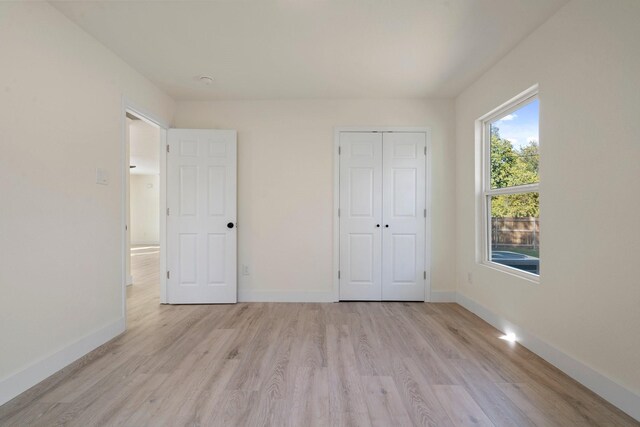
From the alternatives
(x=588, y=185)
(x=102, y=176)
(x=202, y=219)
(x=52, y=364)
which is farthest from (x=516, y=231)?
(x=52, y=364)

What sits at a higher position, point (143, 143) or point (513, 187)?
point (143, 143)

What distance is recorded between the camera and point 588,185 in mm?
1921

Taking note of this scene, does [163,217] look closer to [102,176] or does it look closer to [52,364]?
[102,176]

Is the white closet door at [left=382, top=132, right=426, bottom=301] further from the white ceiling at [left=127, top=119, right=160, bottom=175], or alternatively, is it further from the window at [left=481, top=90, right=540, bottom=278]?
the white ceiling at [left=127, top=119, right=160, bottom=175]

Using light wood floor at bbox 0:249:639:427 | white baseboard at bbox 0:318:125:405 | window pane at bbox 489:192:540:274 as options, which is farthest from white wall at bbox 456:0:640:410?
white baseboard at bbox 0:318:125:405

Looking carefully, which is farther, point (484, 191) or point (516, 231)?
point (484, 191)

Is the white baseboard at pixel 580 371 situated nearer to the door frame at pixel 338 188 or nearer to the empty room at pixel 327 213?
the empty room at pixel 327 213

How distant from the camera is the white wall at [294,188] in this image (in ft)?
12.3


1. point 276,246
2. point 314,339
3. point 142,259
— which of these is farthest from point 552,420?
point 142,259

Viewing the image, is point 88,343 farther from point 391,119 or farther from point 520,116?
point 520,116

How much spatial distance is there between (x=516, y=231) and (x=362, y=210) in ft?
5.42

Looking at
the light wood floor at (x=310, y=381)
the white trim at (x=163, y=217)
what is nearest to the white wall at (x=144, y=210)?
the white trim at (x=163, y=217)

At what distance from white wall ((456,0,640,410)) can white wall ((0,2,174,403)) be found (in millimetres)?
3587

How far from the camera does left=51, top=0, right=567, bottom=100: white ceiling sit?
2.08 m
